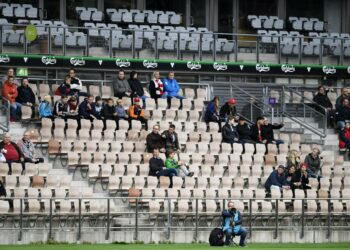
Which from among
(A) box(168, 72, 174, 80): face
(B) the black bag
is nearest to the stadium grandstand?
(A) box(168, 72, 174, 80): face

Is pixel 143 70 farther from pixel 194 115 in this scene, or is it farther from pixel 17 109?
pixel 17 109

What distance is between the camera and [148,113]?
132 ft

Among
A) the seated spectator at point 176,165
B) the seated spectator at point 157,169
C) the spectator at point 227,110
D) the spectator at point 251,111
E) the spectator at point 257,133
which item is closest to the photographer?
the seated spectator at point 157,169

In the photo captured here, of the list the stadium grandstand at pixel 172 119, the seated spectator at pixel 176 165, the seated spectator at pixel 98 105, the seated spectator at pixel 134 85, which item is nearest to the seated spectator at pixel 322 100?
the stadium grandstand at pixel 172 119

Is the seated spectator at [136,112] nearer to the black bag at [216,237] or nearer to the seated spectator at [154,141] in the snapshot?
the seated spectator at [154,141]

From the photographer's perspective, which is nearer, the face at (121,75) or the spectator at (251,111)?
the face at (121,75)

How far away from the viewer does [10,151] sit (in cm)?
3575

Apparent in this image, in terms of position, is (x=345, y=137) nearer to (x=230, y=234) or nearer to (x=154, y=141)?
(x=154, y=141)

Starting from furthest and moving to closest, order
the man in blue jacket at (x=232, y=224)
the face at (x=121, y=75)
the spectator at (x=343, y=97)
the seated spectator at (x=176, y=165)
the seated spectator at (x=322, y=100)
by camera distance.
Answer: the seated spectator at (x=322, y=100) < the spectator at (x=343, y=97) < the face at (x=121, y=75) < the seated spectator at (x=176, y=165) < the man in blue jacket at (x=232, y=224)

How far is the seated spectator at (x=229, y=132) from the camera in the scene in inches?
1571

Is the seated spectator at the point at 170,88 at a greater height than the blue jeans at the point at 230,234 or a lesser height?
greater

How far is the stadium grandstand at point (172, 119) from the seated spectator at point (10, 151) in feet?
0.13

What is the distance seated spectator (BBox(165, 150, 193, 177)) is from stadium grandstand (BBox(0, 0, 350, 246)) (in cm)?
5

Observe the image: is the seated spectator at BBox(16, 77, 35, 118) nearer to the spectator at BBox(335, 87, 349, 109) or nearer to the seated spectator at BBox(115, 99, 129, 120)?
the seated spectator at BBox(115, 99, 129, 120)
